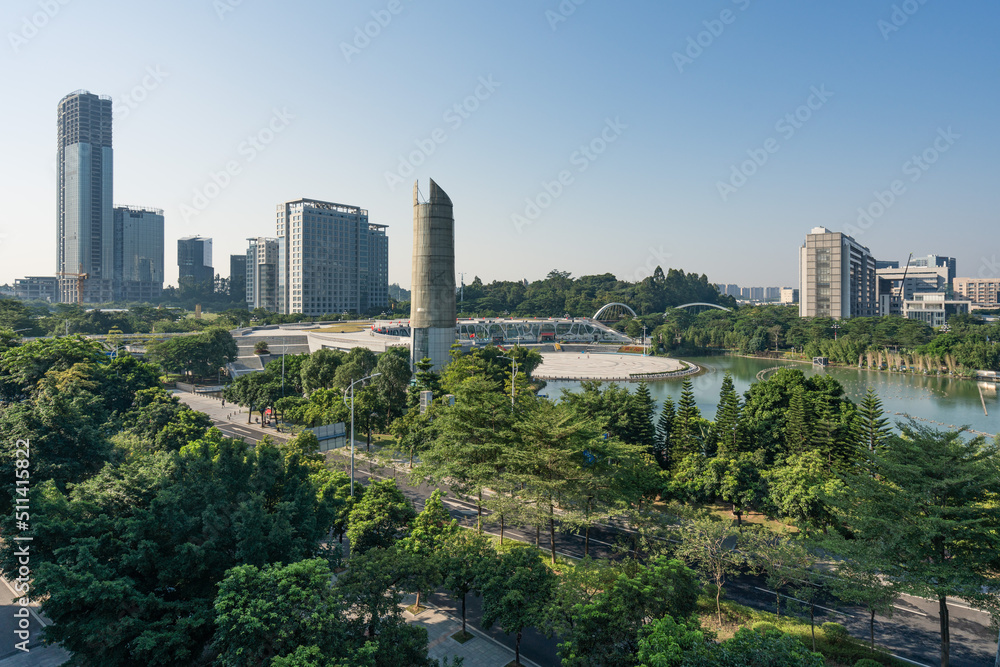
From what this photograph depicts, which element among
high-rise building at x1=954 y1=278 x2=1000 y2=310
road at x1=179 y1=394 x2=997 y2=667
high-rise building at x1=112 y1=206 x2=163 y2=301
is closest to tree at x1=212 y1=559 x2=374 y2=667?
road at x1=179 y1=394 x2=997 y2=667

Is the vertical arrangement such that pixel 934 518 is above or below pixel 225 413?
above

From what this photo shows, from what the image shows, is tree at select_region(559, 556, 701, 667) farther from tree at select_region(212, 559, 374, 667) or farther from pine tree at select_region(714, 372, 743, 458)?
pine tree at select_region(714, 372, 743, 458)

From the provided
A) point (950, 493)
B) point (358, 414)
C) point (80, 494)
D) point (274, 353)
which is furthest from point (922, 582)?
point (274, 353)

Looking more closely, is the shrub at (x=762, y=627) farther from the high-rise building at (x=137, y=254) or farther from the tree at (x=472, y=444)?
the high-rise building at (x=137, y=254)

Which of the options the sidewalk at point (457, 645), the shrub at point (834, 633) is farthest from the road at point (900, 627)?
the shrub at point (834, 633)

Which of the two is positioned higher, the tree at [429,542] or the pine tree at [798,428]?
the pine tree at [798,428]

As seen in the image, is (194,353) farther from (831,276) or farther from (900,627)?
(831,276)

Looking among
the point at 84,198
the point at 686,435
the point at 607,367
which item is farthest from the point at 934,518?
the point at 84,198
